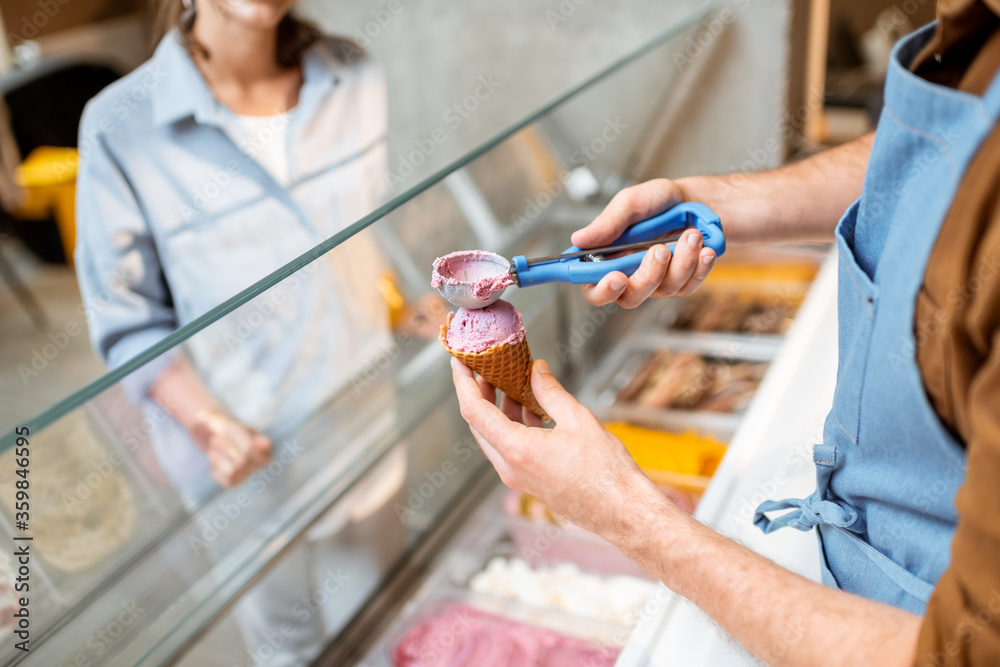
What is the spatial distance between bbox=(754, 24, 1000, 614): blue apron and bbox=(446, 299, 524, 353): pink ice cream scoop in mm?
437

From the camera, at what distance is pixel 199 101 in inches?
63.7

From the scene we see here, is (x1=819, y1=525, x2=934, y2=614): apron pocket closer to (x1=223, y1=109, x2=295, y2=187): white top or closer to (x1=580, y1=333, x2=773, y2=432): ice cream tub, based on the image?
(x1=580, y1=333, x2=773, y2=432): ice cream tub

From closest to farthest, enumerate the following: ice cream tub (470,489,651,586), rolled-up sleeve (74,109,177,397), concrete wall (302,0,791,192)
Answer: rolled-up sleeve (74,109,177,397)
ice cream tub (470,489,651,586)
concrete wall (302,0,791,192)

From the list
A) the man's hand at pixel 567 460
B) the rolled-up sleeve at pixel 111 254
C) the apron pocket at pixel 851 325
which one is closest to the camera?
the apron pocket at pixel 851 325

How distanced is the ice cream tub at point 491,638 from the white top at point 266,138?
108cm

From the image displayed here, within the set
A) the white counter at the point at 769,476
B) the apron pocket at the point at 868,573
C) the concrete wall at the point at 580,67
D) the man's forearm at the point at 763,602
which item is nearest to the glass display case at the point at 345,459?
the white counter at the point at 769,476

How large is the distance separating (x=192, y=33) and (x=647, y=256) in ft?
4.09

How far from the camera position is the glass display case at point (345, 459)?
3.39 feet

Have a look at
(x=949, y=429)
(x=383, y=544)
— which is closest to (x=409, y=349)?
(x=383, y=544)

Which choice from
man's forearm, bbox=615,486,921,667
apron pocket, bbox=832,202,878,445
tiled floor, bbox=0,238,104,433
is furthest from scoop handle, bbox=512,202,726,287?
tiled floor, bbox=0,238,104,433

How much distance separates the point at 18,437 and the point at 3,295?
5500 mm

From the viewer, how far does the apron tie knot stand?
2.97ft
